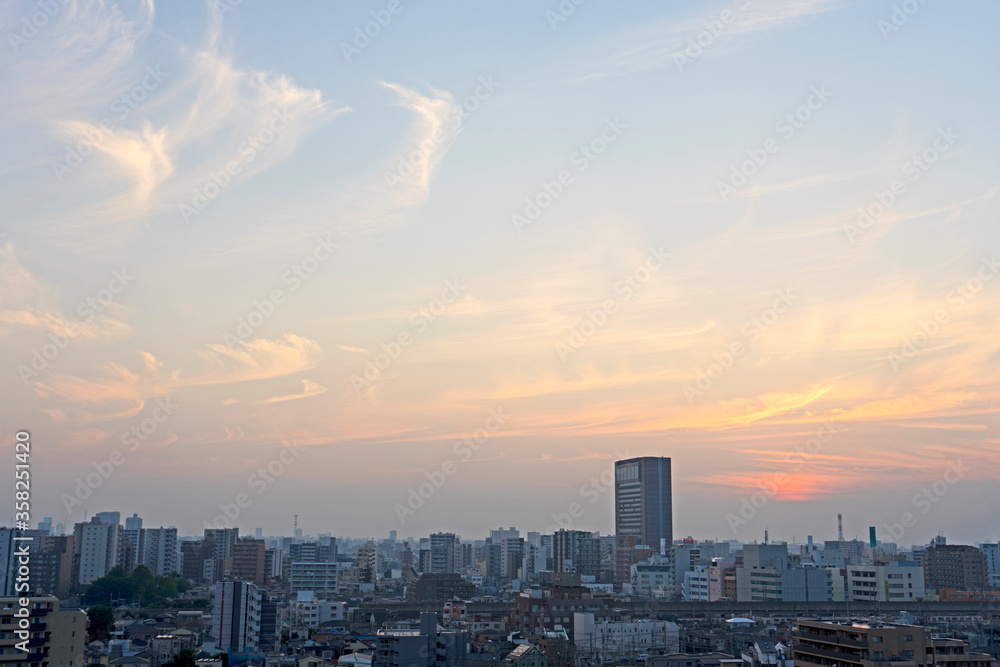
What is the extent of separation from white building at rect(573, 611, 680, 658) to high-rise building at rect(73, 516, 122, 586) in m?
54.3

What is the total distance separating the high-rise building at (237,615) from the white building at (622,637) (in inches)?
560

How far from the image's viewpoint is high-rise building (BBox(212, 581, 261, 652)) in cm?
3512

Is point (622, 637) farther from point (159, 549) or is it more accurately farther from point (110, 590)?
point (159, 549)

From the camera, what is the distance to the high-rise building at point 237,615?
35.1 meters

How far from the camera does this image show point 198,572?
315 feet

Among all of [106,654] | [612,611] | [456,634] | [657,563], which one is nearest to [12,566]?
[106,654]

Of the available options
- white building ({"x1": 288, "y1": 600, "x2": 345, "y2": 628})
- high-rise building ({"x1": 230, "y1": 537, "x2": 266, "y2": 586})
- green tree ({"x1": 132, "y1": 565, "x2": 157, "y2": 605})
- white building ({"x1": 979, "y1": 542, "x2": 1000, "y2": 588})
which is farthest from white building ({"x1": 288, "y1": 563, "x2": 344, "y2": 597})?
white building ({"x1": 979, "y1": 542, "x2": 1000, "y2": 588})

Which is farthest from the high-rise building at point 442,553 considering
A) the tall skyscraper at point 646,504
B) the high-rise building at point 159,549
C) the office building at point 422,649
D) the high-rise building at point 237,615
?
the office building at point 422,649

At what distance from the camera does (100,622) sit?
41531mm

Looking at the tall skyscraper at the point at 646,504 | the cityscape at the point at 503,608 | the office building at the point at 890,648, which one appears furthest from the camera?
the tall skyscraper at the point at 646,504

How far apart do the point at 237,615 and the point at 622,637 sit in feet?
57.4

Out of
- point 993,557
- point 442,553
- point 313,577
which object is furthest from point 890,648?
point 442,553

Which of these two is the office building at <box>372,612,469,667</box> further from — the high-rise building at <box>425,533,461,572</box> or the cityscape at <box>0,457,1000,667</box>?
the high-rise building at <box>425,533,461,572</box>

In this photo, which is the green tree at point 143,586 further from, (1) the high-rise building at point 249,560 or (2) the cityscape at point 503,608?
(1) the high-rise building at point 249,560
